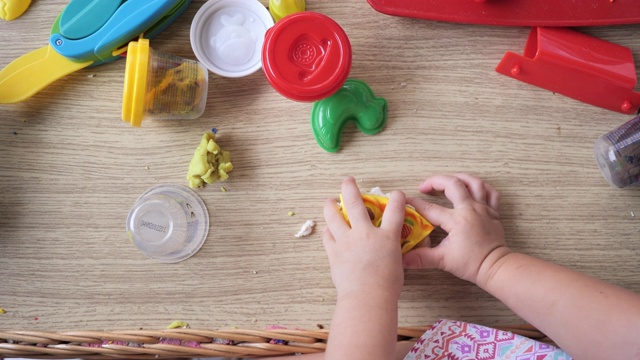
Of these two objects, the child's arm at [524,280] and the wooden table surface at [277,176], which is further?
the wooden table surface at [277,176]

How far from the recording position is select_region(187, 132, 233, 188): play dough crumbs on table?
72 centimetres

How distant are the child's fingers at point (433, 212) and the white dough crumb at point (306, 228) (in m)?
0.12

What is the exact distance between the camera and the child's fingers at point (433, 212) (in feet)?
2.30

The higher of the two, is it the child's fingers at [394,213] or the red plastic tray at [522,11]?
the red plastic tray at [522,11]

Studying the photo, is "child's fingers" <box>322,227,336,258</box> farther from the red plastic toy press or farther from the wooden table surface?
the red plastic toy press

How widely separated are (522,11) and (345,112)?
0.25 m

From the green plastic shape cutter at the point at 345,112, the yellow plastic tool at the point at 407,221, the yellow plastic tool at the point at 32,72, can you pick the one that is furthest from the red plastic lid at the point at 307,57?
the yellow plastic tool at the point at 32,72

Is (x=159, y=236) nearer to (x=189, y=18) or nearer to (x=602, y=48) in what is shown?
(x=189, y=18)

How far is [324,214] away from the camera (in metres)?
0.71

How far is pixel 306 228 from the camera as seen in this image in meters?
0.73

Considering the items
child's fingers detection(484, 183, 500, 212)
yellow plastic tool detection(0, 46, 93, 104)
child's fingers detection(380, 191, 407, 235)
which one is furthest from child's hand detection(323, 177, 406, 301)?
yellow plastic tool detection(0, 46, 93, 104)

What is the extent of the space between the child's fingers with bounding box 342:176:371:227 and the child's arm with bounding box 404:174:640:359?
7cm

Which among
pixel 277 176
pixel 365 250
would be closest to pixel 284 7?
pixel 277 176

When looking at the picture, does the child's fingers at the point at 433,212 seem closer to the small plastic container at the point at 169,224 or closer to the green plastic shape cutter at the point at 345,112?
the green plastic shape cutter at the point at 345,112
